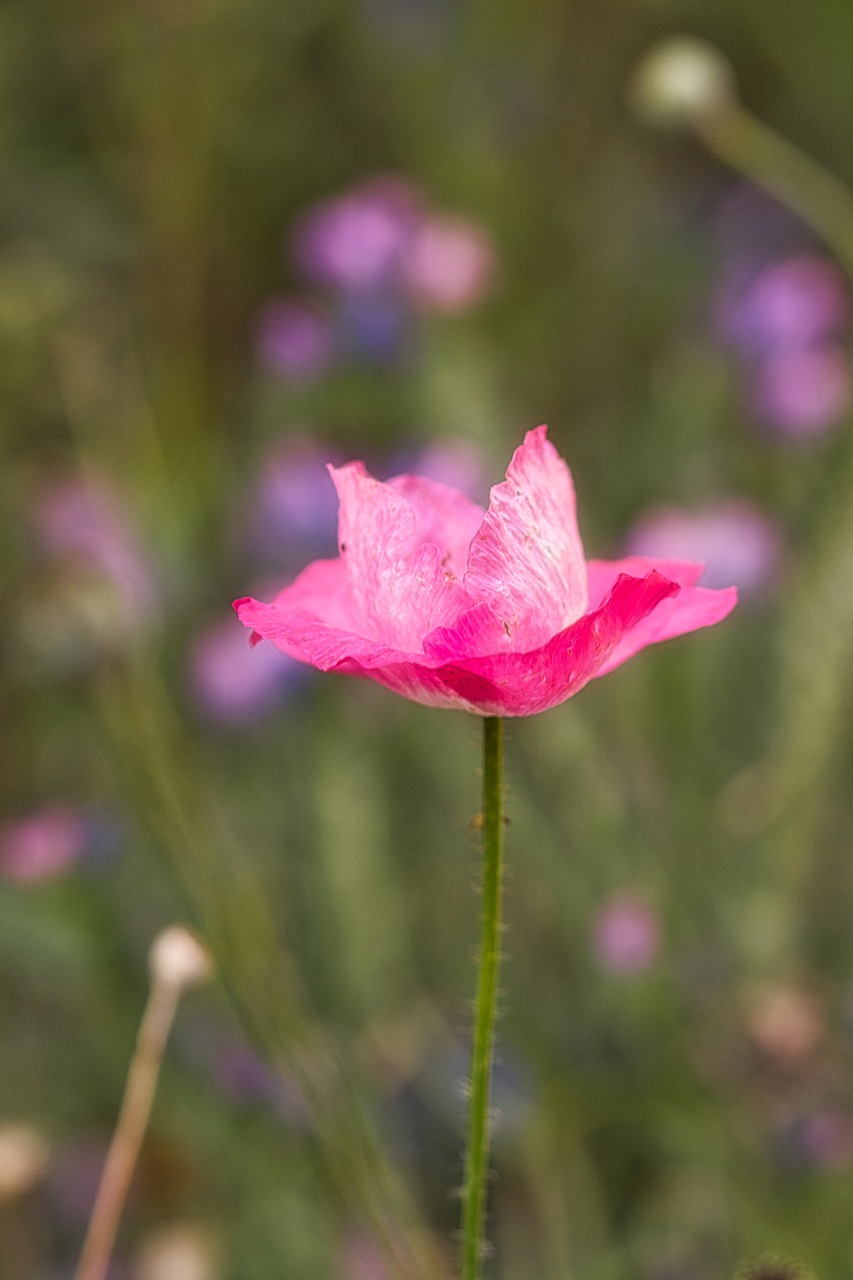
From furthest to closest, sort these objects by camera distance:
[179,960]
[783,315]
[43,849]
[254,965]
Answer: [783,315] < [43,849] < [254,965] < [179,960]

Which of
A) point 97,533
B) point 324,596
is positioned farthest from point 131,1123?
point 97,533

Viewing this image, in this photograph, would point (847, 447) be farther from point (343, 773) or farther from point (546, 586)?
point (546, 586)

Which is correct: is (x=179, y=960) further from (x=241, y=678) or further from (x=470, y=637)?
(x=241, y=678)

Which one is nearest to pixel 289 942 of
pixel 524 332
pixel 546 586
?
pixel 546 586

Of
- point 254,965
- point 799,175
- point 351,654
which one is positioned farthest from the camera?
point 799,175

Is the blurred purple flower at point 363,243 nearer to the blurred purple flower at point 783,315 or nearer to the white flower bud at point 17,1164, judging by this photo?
the blurred purple flower at point 783,315

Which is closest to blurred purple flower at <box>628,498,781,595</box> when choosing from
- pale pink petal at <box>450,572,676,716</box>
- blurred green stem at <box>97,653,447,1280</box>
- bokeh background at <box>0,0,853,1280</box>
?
bokeh background at <box>0,0,853,1280</box>
